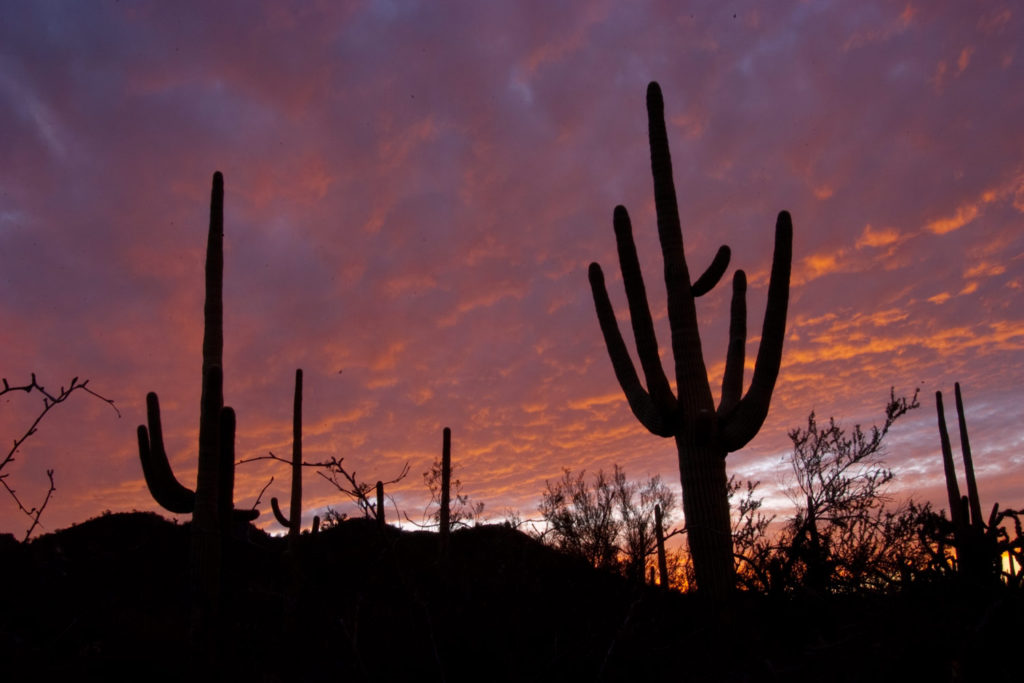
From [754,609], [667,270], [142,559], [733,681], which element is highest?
[667,270]

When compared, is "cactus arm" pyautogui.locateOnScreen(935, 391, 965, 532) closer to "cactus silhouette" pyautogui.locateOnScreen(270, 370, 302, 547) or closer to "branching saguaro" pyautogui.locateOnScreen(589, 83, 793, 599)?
"branching saguaro" pyautogui.locateOnScreen(589, 83, 793, 599)

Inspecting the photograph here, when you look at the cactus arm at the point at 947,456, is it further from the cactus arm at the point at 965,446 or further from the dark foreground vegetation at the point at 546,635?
the dark foreground vegetation at the point at 546,635

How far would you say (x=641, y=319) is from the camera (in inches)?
309

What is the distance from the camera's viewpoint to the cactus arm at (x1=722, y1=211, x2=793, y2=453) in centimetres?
750

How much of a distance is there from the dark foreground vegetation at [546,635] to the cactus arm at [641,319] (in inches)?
84.2

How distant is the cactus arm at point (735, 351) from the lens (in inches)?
326

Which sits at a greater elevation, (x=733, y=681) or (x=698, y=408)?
(x=698, y=408)

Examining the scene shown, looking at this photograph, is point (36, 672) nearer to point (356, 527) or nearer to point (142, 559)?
point (142, 559)

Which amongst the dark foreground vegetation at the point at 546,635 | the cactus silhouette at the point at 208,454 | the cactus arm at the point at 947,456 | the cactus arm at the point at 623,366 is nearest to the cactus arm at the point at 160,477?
the cactus silhouette at the point at 208,454

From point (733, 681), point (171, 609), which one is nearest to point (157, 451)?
point (171, 609)

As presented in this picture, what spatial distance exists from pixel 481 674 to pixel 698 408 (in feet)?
16.3

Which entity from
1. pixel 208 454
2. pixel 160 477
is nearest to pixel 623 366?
pixel 208 454

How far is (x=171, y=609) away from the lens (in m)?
13.4

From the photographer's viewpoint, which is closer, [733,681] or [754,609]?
[733,681]
